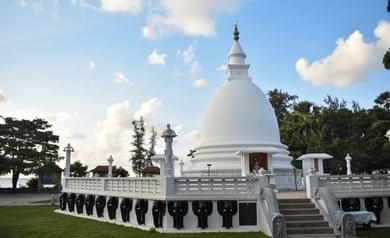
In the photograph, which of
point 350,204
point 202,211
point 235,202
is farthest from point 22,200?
point 350,204

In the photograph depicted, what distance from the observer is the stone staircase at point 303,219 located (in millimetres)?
13580

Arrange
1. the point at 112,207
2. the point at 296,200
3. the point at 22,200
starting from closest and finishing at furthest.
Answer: the point at 296,200 → the point at 112,207 → the point at 22,200

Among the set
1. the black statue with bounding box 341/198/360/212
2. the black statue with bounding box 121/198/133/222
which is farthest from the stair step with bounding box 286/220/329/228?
the black statue with bounding box 121/198/133/222

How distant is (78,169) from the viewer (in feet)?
167

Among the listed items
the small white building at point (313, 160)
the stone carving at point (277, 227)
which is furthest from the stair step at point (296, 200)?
the small white building at point (313, 160)

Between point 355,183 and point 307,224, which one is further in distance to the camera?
point 355,183

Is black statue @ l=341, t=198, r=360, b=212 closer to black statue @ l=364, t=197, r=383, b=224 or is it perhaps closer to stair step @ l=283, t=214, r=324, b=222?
black statue @ l=364, t=197, r=383, b=224

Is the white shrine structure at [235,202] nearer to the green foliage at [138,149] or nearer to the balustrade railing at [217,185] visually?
the balustrade railing at [217,185]

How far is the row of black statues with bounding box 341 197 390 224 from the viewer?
16188mm

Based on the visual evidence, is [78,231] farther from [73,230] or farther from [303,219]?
[303,219]

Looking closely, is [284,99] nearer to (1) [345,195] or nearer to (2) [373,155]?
(2) [373,155]

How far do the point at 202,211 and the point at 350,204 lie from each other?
20.5 ft

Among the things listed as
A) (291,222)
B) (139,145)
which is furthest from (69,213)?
(139,145)

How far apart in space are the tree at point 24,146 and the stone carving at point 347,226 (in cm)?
4150
